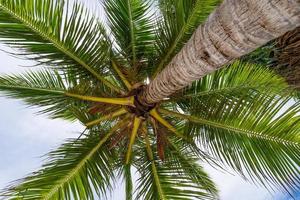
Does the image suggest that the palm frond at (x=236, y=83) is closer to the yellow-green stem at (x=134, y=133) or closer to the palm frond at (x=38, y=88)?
the yellow-green stem at (x=134, y=133)

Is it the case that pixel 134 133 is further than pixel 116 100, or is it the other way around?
pixel 134 133

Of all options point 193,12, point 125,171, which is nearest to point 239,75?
point 193,12

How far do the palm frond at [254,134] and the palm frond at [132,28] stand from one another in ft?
3.60

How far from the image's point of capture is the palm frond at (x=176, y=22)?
5710mm

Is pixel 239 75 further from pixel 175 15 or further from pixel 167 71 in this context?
pixel 167 71

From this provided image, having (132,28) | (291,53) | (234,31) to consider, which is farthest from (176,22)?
(234,31)

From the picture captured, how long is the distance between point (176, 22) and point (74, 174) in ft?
7.69

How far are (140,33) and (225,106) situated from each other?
1566 millimetres

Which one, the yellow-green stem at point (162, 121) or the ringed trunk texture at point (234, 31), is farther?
the yellow-green stem at point (162, 121)

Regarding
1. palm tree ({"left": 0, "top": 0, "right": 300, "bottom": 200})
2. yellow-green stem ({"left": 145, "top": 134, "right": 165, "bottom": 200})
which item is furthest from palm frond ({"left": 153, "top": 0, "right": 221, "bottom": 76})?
yellow-green stem ({"left": 145, "top": 134, "right": 165, "bottom": 200})

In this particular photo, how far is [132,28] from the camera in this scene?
630cm

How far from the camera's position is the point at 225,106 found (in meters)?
5.88

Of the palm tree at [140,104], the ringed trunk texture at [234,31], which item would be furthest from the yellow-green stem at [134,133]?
the ringed trunk texture at [234,31]

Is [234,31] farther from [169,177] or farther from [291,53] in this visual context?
[169,177]
